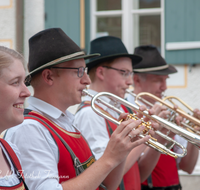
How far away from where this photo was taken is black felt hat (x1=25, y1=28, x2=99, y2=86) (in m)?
1.96

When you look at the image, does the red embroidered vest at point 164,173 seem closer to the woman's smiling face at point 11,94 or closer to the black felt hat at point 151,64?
the black felt hat at point 151,64

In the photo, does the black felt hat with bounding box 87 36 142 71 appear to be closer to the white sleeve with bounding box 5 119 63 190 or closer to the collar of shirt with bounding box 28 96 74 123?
the collar of shirt with bounding box 28 96 74 123

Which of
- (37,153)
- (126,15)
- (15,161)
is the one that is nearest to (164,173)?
(37,153)

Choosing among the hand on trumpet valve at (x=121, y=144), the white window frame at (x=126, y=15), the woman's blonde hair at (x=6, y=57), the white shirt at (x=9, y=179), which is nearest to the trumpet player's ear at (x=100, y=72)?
the hand on trumpet valve at (x=121, y=144)

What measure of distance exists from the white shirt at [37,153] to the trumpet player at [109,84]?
0.71 m

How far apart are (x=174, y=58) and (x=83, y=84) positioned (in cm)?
317

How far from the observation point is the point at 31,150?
1.64 metres

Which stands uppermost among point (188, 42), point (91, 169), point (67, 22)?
point (67, 22)

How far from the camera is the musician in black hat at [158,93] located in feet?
10.9

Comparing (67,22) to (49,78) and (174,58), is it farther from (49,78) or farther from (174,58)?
(49,78)

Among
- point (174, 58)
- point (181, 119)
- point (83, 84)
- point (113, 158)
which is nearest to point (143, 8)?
point (174, 58)

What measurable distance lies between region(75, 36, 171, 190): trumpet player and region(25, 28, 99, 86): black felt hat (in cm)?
59

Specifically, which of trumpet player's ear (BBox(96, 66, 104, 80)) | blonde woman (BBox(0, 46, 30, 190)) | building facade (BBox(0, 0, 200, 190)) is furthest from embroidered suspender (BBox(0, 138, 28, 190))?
building facade (BBox(0, 0, 200, 190))

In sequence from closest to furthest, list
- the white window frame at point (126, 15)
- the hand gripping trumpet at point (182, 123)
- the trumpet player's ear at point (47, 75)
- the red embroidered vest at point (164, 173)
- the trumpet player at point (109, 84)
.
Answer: the trumpet player's ear at point (47, 75), the hand gripping trumpet at point (182, 123), the trumpet player at point (109, 84), the red embroidered vest at point (164, 173), the white window frame at point (126, 15)
